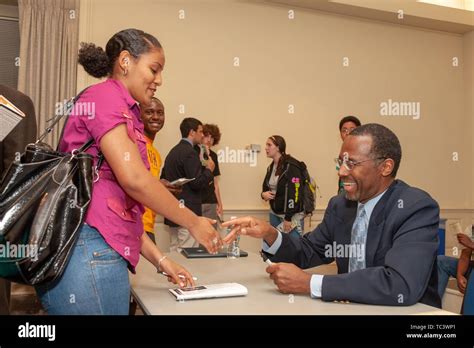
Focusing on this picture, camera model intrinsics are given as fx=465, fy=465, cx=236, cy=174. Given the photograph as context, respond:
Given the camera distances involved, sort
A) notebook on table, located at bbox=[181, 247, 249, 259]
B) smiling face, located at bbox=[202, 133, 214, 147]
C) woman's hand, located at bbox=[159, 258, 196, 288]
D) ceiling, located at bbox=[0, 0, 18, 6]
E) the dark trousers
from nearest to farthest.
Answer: woman's hand, located at bbox=[159, 258, 196, 288] < the dark trousers < notebook on table, located at bbox=[181, 247, 249, 259] < ceiling, located at bbox=[0, 0, 18, 6] < smiling face, located at bbox=[202, 133, 214, 147]

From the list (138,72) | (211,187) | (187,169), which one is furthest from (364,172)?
(211,187)

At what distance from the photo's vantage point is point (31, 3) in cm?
487

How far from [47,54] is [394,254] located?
448 cm

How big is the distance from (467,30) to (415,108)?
146 cm

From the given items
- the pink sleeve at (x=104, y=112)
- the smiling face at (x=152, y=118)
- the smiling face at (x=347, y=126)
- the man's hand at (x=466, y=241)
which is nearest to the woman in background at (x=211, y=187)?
the smiling face at (x=347, y=126)

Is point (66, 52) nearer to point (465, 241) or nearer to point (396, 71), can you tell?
point (465, 241)

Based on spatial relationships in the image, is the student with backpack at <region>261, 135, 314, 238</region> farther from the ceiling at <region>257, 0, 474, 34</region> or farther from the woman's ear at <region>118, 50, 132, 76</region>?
the woman's ear at <region>118, 50, 132, 76</region>

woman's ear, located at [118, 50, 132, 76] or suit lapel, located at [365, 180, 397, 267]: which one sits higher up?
woman's ear, located at [118, 50, 132, 76]

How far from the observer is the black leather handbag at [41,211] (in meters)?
1.18

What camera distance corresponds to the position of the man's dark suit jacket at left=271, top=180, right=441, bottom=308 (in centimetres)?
148

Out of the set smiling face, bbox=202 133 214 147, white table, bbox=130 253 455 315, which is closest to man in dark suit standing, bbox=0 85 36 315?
white table, bbox=130 253 455 315

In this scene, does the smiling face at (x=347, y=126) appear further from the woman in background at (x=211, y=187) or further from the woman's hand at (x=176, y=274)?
the woman's hand at (x=176, y=274)

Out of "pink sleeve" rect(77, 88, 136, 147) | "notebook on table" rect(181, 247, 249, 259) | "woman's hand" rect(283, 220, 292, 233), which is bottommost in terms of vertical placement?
"woman's hand" rect(283, 220, 292, 233)

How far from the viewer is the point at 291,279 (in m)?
1.57
